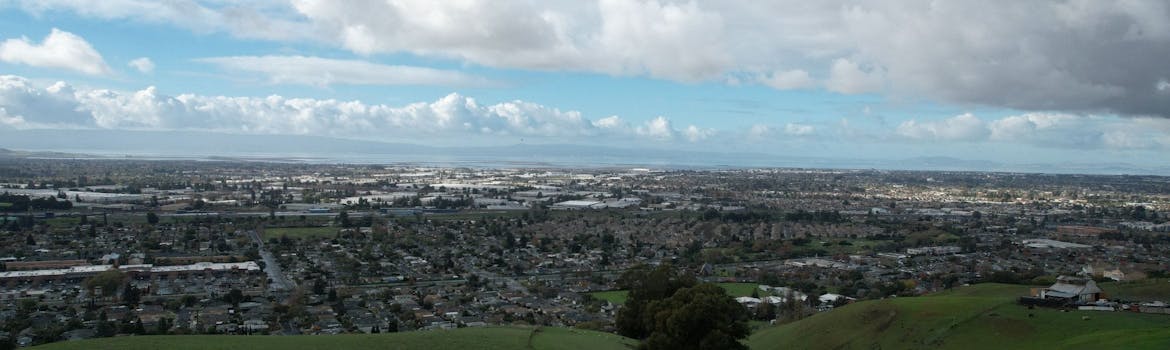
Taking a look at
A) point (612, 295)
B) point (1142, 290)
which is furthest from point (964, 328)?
point (612, 295)

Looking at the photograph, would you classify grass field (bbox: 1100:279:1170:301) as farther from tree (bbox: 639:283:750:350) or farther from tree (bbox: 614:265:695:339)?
tree (bbox: 614:265:695:339)

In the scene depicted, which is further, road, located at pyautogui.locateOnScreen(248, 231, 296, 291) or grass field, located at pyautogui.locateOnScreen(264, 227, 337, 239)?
grass field, located at pyautogui.locateOnScreen(264, 227, 337, 239)

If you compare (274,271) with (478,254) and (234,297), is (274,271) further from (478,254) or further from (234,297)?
(478,254)

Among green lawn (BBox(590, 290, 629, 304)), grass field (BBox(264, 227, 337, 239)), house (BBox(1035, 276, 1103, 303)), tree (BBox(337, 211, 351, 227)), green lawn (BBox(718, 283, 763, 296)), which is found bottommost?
green lawn (BBox(590, 290, 629, 304))

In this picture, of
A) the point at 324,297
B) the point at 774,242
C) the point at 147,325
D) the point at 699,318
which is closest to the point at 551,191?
the point at 774,242

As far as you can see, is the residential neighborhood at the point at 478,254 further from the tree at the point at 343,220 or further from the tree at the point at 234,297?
the tree at the point at 343,220

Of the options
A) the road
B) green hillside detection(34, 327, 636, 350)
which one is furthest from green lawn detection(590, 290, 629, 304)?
the road

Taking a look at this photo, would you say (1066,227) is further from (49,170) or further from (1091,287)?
(49,170)
